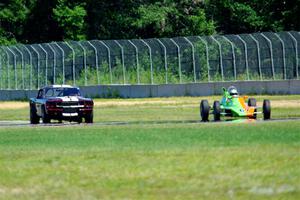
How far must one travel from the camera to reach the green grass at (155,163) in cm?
1477

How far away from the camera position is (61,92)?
1706 inches

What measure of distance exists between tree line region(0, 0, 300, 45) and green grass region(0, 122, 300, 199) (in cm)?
6743

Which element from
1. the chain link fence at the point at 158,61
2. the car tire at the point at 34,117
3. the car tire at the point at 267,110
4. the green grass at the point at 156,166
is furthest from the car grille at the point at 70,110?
the chain link fence at the point at 158,61

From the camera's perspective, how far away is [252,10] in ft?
320

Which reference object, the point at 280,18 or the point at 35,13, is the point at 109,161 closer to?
the point at 280,18

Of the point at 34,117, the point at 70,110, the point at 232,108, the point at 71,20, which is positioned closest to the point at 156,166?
the point at 232,108

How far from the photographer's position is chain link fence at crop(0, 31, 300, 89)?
62188 mm

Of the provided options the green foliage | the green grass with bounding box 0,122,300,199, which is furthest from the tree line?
the green grass with bounding box 0,122,300,199

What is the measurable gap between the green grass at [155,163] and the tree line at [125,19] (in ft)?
214

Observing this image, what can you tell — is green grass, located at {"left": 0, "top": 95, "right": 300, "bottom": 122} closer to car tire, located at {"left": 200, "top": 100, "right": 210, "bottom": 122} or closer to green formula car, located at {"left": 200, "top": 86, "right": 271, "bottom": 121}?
green formula car, located at {"left": 200, "top": 86, "right": 271, "bottom": 121}

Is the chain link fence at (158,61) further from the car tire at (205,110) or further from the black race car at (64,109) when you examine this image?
the car tire at (205,110)

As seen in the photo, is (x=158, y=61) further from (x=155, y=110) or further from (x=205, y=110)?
(x=205, y=110)

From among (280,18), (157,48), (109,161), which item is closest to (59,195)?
(109,161)

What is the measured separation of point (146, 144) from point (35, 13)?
81.6 metres
